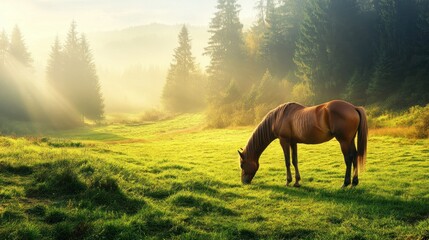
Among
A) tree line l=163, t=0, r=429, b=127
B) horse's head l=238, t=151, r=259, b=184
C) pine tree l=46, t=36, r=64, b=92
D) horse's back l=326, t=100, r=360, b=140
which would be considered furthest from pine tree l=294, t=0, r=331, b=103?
pine tree l=46, t=36, r=64, b=92

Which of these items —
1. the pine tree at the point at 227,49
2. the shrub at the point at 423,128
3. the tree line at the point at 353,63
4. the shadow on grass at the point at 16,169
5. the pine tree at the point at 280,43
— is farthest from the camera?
the pine tree at the point at 227,49

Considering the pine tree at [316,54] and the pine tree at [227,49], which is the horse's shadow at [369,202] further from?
the pine tree at [227,49]

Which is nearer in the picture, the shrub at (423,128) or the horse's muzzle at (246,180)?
the horse's muzzle at (246,180)

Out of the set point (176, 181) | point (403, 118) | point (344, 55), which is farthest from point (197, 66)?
point (176, 181)

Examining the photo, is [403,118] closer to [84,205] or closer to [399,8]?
[399,8]

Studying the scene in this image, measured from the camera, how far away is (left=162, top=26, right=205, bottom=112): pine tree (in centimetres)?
7744

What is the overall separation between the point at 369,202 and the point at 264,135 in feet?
13.8

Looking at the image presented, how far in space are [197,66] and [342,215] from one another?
78.5 metres

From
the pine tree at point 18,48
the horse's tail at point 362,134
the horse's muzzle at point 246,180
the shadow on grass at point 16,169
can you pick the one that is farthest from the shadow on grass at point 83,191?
the pine tree at point 18,48

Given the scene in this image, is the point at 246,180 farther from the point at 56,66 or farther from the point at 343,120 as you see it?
the point at 56,66

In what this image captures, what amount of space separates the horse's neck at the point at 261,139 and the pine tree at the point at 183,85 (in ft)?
213

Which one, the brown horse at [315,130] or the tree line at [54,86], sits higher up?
the tree line at [54,86]

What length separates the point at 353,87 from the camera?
1581 inches

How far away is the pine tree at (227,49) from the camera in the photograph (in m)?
65.8
